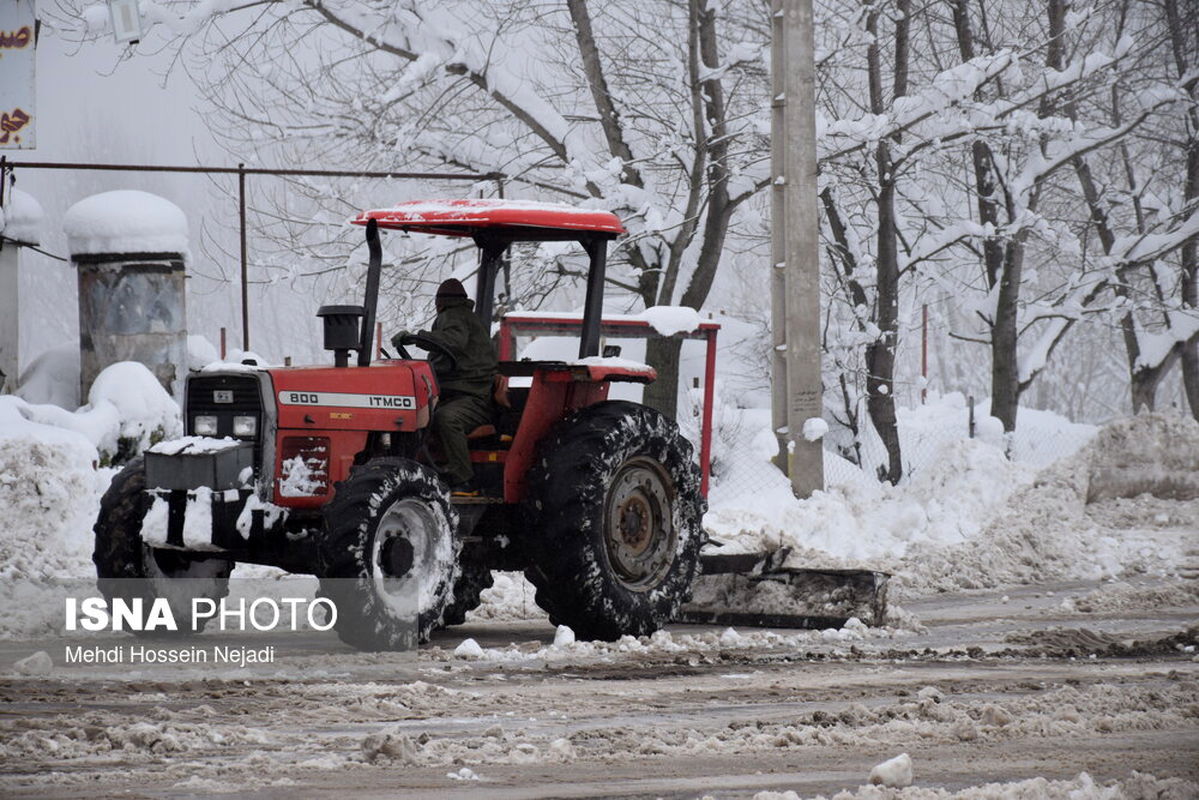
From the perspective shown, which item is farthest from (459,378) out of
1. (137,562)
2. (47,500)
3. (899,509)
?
(899,509)

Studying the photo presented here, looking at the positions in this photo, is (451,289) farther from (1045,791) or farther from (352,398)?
(1045,791)

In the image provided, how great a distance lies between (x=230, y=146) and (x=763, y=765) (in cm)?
1318

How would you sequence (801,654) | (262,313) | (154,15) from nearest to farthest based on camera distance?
(801,654)
(154,15)
(262,313)

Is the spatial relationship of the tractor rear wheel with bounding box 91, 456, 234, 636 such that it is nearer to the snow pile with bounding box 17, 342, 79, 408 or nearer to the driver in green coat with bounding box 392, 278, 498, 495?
the driver in green coat with bounding box 392, 278, 498, 495

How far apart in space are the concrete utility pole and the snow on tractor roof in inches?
185

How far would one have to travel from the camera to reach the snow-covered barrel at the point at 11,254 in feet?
49.3

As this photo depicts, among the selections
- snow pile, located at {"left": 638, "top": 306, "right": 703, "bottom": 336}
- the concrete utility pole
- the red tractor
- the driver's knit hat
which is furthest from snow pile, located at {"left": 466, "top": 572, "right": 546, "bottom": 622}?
the concrete utility pole

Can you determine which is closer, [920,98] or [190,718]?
[190,718]

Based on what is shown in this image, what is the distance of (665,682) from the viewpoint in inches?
273

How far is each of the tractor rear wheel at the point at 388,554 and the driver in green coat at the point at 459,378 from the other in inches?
18.6

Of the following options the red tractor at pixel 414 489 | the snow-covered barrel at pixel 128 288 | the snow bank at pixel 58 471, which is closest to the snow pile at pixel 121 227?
the snow-covered barrel at pixel 128 288

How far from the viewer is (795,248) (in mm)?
13188

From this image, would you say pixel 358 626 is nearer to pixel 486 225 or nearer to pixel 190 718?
pixel 190 718

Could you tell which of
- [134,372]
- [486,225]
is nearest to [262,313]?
[134,372]
